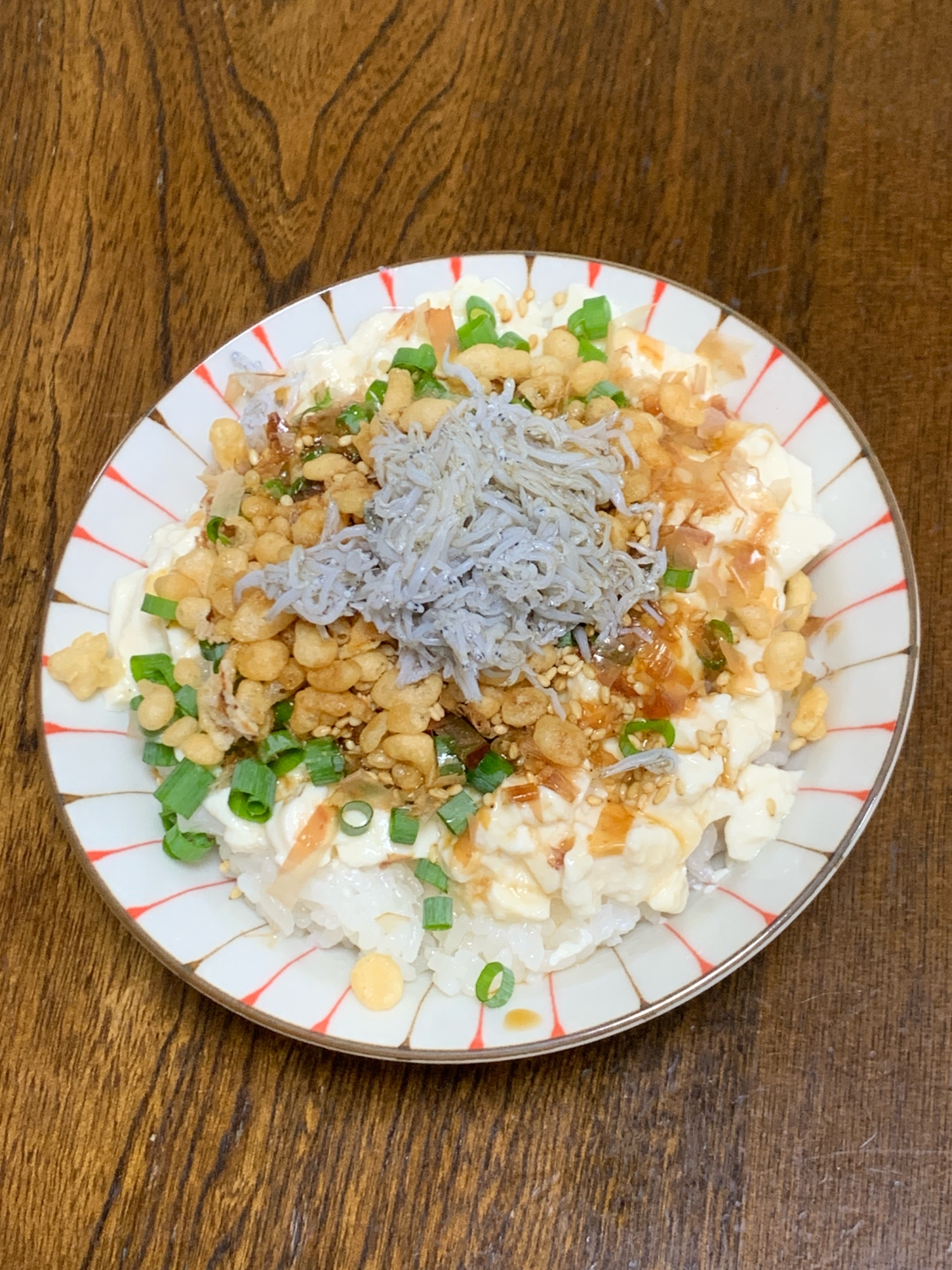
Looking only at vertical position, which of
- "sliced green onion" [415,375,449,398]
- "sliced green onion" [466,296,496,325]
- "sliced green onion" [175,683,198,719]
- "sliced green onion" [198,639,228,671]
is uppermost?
"sliced green onion" [466,296,496,325]

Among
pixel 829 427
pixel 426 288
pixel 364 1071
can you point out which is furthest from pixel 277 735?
pixel 829 427

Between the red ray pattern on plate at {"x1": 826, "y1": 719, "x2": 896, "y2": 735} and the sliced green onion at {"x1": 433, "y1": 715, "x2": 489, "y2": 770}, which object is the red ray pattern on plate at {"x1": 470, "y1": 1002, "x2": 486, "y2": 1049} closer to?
the sliced green onion at {"x1": 433, "y1": 715, "x2": 489, "y2": 770}

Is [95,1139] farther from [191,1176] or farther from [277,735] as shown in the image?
[277,735]

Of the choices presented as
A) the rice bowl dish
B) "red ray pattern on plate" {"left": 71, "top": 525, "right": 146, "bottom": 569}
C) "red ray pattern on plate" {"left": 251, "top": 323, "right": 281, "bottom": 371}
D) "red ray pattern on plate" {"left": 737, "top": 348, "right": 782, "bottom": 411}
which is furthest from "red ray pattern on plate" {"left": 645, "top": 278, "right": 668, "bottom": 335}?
"red ray pattern on plate" {"left": 71, "top": 525, "right": 146, "bottom": 569}

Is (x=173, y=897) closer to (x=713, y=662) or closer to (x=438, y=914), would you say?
(x=438, y=914)

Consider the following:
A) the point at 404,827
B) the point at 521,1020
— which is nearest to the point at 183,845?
the point at 404,827

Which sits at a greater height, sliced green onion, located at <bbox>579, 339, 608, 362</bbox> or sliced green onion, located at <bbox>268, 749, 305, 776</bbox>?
sliced green onion, located at <bbox>579, 339, 608, 362</bbox>

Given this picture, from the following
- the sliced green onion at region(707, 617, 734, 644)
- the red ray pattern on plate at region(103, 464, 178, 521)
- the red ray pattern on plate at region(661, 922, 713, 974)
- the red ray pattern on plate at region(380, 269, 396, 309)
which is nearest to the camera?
the red ray pattern on plate at region(661, 922, 713, 974)

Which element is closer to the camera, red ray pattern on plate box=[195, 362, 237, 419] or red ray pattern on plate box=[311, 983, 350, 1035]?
red ray pattern on plate box=[311, 983, 350, 1035]
